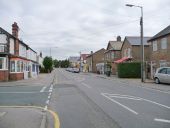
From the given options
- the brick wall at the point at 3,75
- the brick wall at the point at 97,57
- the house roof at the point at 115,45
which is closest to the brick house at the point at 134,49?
the house roof at the point at 115,45

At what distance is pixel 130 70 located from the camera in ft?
150

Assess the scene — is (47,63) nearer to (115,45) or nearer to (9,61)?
(115,45)

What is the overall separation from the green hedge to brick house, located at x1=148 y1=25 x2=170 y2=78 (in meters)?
5.58

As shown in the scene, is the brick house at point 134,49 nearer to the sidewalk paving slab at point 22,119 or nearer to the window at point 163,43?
the window at point 163,43

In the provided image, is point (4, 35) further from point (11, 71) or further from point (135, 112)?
point (135, 112)

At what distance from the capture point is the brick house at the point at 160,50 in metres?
34.8

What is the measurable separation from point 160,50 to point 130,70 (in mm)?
9533

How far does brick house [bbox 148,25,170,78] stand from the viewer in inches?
1370

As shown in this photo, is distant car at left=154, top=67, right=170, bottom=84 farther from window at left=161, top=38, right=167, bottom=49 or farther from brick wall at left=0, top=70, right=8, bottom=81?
brick wall at left=0, top=70, right=8, bottom=81

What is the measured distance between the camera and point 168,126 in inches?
344

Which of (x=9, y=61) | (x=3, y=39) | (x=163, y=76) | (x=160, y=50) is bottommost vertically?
(x=163, y=76)

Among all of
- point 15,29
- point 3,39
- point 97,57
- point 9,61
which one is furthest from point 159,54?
point 97,57

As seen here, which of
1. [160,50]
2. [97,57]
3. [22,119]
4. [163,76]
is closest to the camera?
[22,119]

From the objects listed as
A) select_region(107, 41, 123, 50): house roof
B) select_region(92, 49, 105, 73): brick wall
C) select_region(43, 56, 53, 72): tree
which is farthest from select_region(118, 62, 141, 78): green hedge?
select_region(92, 49, 105, 73): brick wall
